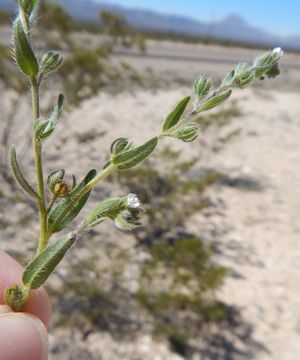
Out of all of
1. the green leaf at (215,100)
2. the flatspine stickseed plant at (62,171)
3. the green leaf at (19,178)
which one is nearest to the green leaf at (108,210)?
the flatspine stickseed plant at (62,171)

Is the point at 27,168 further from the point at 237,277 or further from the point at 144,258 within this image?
the point at 237,277

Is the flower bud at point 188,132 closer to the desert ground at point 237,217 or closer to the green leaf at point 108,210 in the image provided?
the green leaf at point 108,210

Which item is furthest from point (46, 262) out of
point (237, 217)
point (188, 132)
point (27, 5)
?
point (237, 217)

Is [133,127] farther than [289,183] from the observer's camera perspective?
Yes

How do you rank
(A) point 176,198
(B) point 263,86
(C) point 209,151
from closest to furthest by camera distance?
(A) point 176,198, (C) point 209,151, (B) point 263,86

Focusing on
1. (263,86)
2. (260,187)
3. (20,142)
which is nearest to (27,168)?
(20,142)

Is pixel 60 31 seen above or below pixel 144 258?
above
